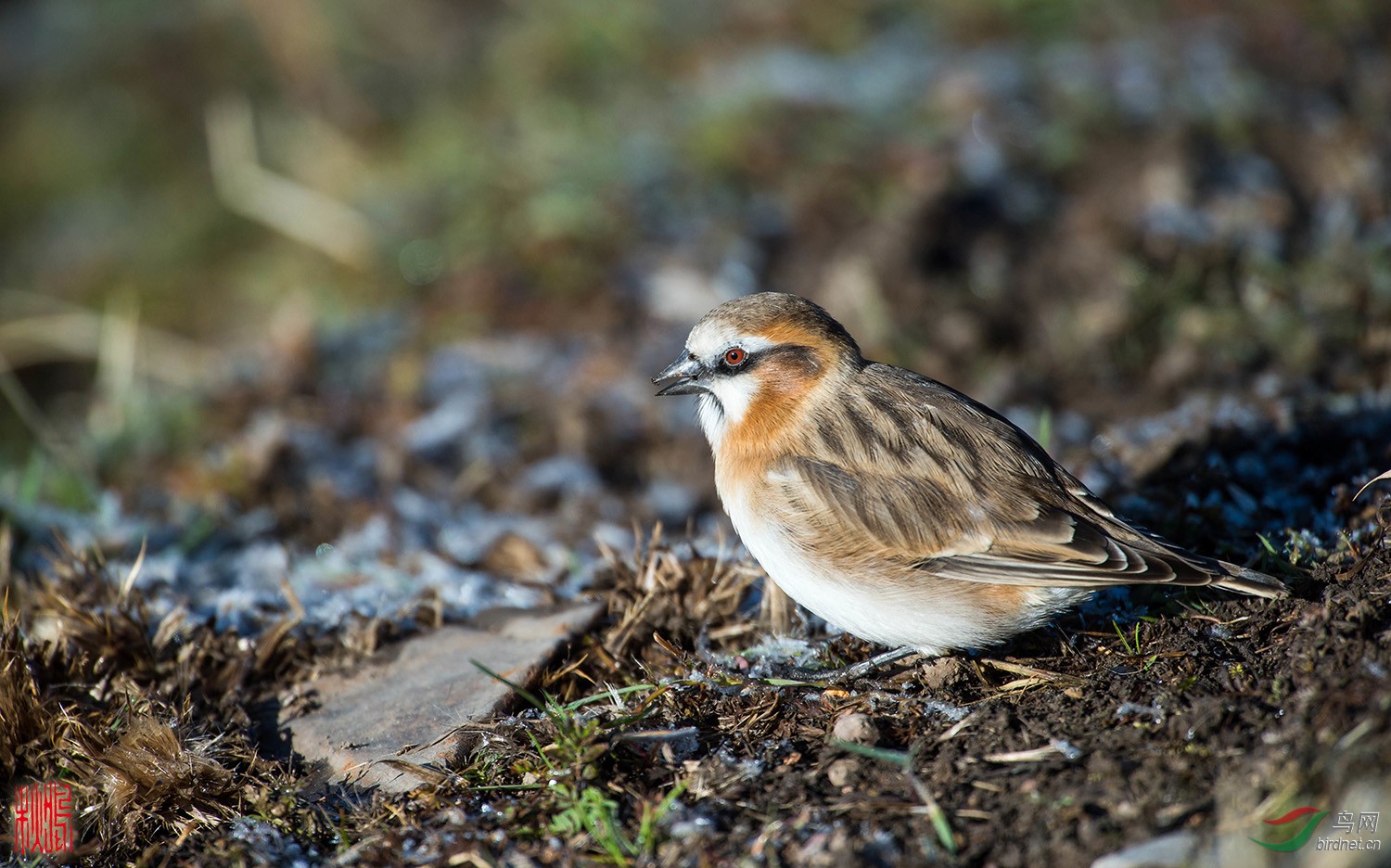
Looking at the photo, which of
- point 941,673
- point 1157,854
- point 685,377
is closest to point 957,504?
point 941,673

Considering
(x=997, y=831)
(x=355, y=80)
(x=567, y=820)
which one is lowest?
(x=567, y=820)

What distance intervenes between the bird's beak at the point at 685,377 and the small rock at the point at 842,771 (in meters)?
2.04

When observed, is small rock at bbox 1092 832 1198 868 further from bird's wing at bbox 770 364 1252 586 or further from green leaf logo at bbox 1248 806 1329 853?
bird's wing at bbox 770 364 1252 586

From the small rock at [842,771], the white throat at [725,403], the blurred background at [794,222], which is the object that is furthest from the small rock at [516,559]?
the small rock at [842,771]

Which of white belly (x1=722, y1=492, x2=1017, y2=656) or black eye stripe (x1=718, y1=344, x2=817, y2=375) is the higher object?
black eye stripe (x1=718, y1=344, x2=817, y2=375)

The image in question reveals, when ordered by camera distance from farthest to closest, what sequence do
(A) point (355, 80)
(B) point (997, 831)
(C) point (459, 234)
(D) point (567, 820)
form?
(A) point (355, 80), (C) point (459, 234), (D) point (567, 820), (B) point (997, 831)

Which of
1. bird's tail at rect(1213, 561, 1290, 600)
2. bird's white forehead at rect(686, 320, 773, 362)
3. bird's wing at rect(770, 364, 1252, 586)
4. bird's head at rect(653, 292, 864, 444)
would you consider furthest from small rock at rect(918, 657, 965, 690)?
bird's white forehead at rect(686, 320, 773, 362)

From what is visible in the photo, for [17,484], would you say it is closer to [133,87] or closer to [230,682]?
[230,682]

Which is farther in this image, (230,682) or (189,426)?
(189,426)

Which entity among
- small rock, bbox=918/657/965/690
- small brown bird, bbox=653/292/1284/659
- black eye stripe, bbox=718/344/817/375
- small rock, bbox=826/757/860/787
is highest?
black eye stripe, bbox=718/344/817/375

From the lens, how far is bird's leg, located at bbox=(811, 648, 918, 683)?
175 inches

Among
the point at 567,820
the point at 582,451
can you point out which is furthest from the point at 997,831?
the point at 582,451

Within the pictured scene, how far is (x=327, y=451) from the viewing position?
7.46m

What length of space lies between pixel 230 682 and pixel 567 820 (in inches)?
82.1
